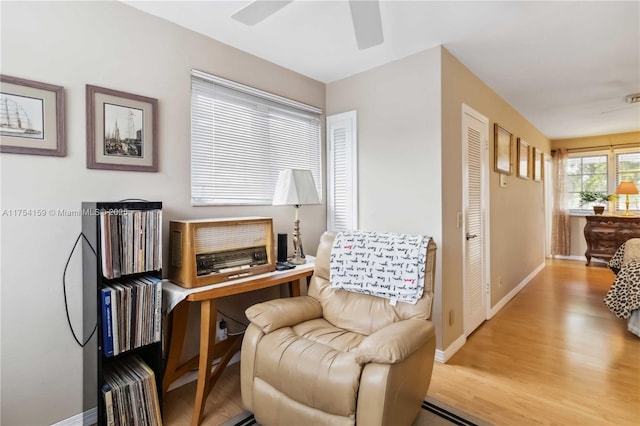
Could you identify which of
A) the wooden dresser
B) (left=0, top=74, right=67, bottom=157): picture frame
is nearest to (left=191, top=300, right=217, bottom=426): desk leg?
(left=0, top=74, right=67, bottom=157): picture frame

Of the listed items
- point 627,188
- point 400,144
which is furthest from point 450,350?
point 627,188

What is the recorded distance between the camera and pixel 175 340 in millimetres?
2043

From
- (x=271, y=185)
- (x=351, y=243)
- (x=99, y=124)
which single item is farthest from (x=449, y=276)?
(x=99, y=124)

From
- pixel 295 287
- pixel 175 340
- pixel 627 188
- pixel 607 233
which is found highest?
pixel 627 188

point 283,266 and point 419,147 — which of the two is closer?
point 283,266

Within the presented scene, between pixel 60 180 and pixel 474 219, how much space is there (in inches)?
123

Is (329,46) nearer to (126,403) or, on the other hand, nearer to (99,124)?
(99,124)

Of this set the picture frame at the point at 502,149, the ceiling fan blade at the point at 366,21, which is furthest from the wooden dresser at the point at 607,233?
the ceiling fan blade at the point at 366,21

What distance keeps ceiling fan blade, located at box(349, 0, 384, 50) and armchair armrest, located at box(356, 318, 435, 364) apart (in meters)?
1.45

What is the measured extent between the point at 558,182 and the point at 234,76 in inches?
254

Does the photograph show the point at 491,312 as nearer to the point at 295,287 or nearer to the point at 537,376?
the point at 537,376

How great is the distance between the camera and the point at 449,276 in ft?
8.48

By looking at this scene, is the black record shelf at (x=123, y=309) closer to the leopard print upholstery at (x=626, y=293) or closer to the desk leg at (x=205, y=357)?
the desk leg at (x=205, y=357)

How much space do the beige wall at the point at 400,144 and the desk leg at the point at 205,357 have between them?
5.22 ft
